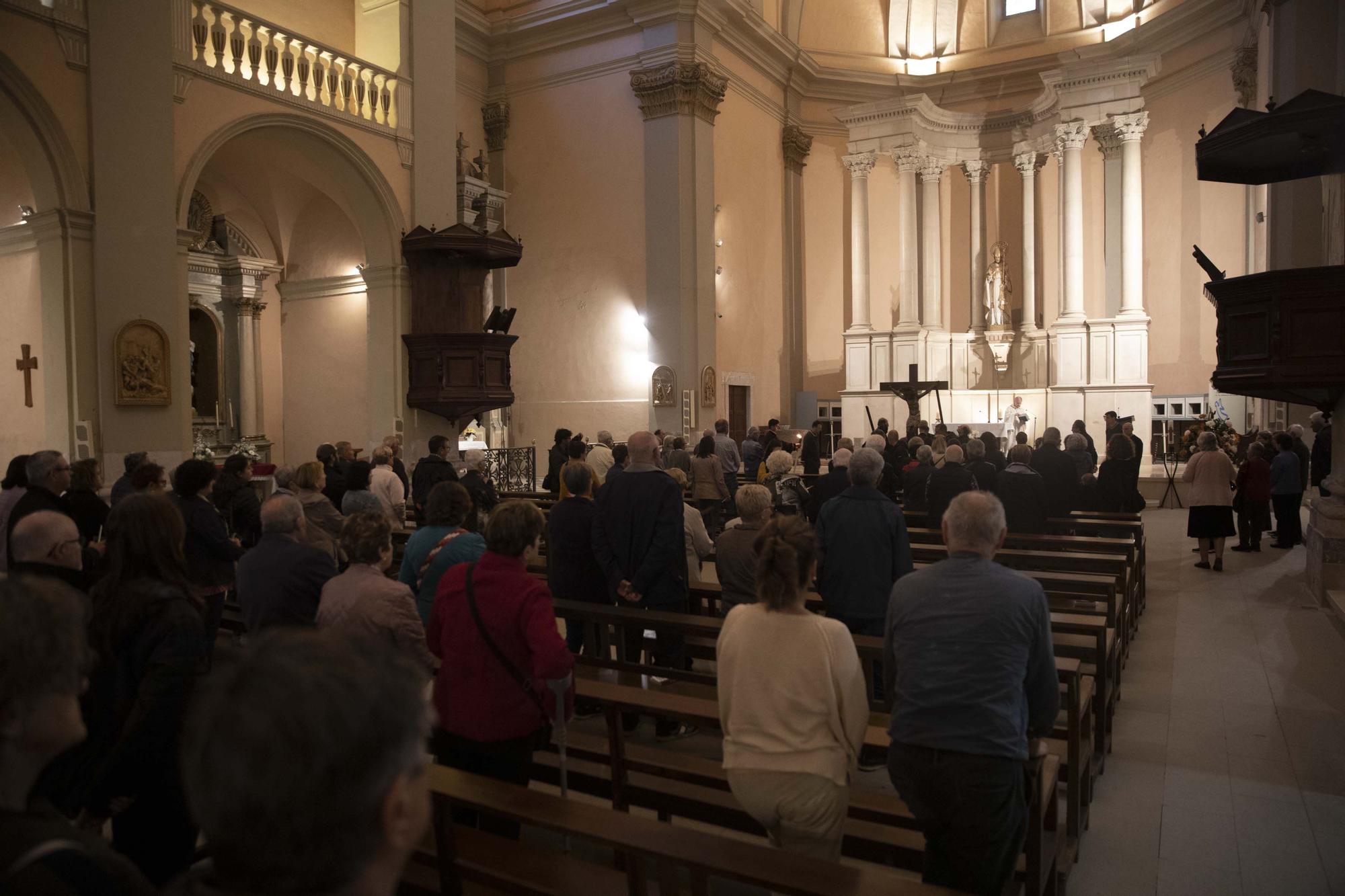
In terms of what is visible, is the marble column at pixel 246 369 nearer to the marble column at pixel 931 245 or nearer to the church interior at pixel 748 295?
the church interior at pixel 748 295

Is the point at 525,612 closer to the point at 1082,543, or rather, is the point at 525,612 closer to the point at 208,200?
the point at 1082,543

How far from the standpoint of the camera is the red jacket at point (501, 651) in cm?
314

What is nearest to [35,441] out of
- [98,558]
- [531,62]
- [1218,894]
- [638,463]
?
[98,558]

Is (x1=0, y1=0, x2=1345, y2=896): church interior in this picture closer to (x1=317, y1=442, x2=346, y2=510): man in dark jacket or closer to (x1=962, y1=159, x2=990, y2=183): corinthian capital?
(x1=962, y1=159, x2=990, y2=183): corinthian capital

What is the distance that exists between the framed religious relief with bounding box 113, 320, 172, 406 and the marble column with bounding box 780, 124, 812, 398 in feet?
47.8

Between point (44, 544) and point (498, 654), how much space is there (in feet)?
5.15

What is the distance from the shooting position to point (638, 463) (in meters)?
5.39

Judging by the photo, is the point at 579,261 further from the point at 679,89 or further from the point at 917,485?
the point at 917,485

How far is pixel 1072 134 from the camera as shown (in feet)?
64.5

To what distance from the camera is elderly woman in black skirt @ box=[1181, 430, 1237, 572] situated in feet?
31.3

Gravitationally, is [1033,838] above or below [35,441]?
below

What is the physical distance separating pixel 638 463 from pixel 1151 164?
19.2m

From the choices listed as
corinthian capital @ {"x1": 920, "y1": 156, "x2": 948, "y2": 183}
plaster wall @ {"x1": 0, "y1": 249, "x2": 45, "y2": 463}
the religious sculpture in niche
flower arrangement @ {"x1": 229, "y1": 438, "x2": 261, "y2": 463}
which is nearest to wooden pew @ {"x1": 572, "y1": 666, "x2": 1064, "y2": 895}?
plaster wall @ {"x1": 0, "y1": 249, "x2": 45, "y2": 463}

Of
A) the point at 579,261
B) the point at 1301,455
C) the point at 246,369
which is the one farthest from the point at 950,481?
the point at 579,261
